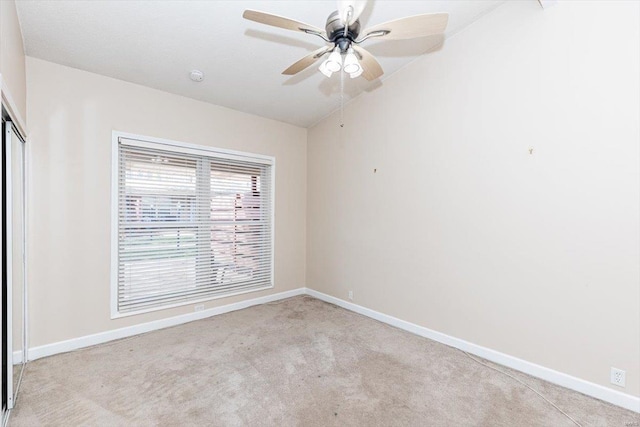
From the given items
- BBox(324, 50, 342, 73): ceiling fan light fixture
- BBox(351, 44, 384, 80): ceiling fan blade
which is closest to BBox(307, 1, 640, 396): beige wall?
BBox(351, 44, 384, 80): ceiling fan blade

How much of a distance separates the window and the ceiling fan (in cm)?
224

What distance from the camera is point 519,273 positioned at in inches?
104

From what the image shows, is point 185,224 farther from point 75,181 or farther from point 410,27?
point 410,27

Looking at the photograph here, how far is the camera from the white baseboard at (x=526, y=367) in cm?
216

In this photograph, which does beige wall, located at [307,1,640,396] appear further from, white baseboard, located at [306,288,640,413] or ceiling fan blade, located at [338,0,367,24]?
ceiling fan blade, located at [338,0,367,24]

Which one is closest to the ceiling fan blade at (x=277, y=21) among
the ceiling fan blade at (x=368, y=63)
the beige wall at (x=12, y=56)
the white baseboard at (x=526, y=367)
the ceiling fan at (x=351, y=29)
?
the ceiling fan at (x=351, y=29)

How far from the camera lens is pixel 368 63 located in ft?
6.94

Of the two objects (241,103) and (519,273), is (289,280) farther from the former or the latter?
(519,273)

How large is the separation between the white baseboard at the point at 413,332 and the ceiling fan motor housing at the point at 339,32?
2.86 meters

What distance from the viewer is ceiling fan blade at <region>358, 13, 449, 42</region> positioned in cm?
165

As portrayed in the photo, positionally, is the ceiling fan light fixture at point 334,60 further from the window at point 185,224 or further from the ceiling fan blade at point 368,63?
the window at point 185,224

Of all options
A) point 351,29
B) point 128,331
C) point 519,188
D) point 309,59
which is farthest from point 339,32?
point 128,331

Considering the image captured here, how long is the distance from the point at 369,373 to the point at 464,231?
1.61 meters

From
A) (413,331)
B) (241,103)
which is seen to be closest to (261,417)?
(413,331)
